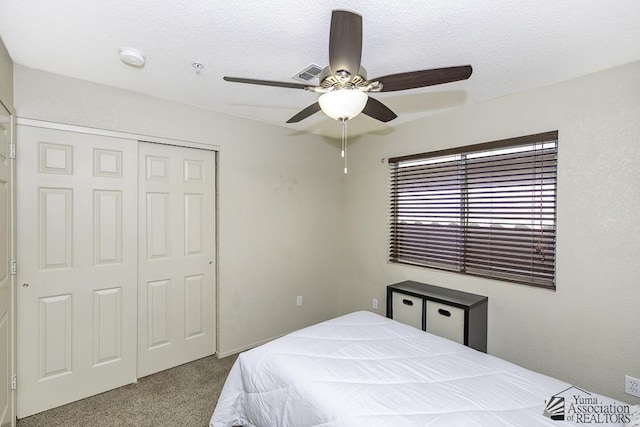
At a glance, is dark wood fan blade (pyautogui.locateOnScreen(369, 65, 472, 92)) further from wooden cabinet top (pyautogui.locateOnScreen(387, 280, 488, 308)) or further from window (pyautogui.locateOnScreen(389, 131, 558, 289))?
wooden cabinet top (pyautogui.locateOnScreen(387, 280, 488, 308))

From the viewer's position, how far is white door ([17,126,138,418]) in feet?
7.04

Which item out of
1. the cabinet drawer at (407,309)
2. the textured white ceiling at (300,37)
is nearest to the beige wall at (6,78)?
the textured white ceiling at (300,37)

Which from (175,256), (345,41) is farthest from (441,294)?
(175,256)

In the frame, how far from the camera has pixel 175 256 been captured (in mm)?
2840

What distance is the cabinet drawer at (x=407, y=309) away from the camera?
282 cm

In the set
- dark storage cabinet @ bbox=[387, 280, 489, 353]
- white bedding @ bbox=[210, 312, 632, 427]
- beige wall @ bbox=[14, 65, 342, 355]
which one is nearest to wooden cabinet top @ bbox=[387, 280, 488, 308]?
dark storage cabinet @ bbox=[387, 280, 489, 353]

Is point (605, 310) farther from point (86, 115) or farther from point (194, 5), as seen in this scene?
point (86, 115)

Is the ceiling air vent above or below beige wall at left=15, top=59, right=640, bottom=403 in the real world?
above

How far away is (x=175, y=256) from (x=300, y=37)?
2180 millimetres

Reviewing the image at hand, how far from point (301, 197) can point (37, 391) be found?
9.12 ft

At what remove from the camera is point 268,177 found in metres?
3.40

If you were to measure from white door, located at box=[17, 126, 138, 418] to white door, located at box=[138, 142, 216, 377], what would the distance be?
0.11 meters

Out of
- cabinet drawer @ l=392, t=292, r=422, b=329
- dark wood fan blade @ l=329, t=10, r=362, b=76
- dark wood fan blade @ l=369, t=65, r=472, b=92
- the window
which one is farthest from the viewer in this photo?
cabinet drawer @ l=392, t=292, r=422, b=329

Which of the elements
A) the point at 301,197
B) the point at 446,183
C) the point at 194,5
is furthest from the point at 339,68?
the point at 301,197
